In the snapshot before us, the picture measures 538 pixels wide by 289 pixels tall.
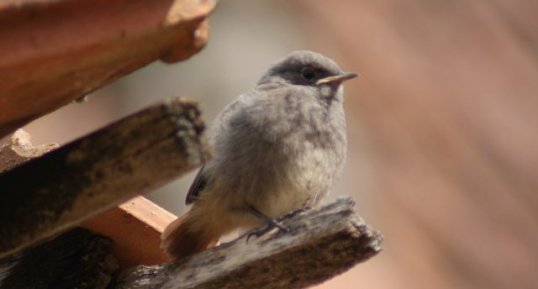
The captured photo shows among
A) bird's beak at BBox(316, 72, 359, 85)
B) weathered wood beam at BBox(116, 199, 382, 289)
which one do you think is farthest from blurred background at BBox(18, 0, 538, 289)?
weathered wood beam at BBox(116, 199, 382, 289)

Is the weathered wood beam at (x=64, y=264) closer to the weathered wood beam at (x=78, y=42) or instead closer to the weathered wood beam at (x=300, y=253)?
the weathered wood beam at (x=300, y=253)

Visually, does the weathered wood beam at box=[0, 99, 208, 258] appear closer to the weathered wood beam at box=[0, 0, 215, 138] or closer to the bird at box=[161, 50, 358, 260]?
the weathered wood beam at box=[0, 0, 215, 138]

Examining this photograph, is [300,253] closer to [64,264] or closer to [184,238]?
[64,264]

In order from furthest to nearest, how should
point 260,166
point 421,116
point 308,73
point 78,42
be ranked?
point 421,116 → point 308,73 → point 260,166 → point 78,42

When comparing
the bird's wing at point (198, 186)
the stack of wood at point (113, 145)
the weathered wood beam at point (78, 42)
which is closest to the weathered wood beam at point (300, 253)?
the stack of wood at point (113, 145)

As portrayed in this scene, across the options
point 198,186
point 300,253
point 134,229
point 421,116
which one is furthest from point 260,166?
point 421,116
